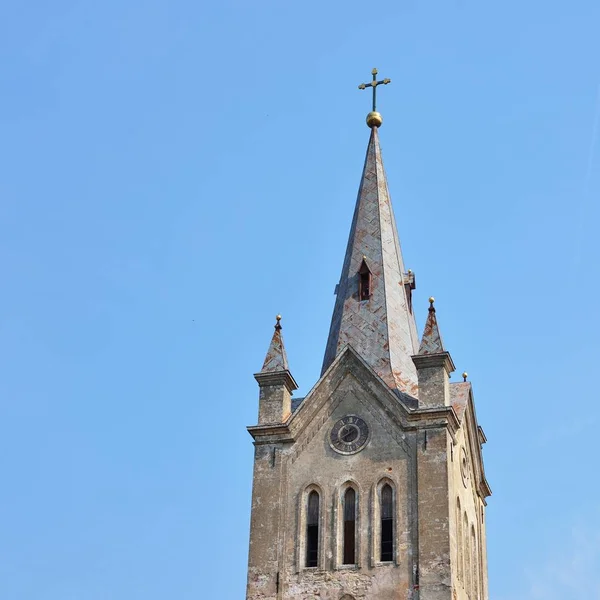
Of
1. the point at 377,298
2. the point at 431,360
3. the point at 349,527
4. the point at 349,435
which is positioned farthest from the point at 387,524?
the point at 377,298

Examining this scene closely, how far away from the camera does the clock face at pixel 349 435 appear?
3678 cm

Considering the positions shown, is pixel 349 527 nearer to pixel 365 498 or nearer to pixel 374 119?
pixel 365 498

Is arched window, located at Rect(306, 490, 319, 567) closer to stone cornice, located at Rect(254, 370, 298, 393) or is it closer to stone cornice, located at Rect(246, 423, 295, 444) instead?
stone cornice, located at Rect(246, 423, 295, 444)

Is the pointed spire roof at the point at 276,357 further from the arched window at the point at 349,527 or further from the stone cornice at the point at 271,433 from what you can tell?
the arched window at the point at 349,527

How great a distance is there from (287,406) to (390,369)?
3347mm

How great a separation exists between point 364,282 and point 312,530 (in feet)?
29.8

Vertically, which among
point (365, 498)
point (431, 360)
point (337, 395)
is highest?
point (431, 360)

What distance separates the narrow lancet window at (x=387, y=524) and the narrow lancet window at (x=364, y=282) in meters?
7.37

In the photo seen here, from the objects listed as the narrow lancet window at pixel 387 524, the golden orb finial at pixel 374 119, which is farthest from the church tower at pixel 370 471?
the golden orb finial at pixel 374 119

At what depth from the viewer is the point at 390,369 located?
38406 millimetres

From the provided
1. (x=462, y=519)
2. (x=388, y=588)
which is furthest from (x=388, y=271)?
(x=388, y=588)

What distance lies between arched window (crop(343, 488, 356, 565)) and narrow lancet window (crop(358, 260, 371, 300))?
23.9ft

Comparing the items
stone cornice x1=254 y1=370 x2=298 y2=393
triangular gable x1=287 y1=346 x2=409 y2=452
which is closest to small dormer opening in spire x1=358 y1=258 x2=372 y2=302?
triangular gable x1=287 y1=346 x2=409 y2=452

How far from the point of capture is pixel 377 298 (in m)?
40.6
